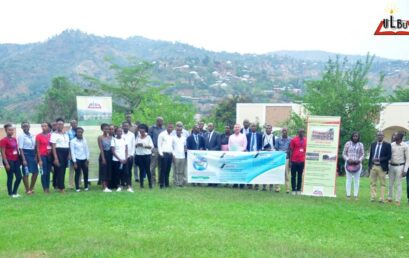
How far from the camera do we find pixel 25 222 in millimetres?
9617

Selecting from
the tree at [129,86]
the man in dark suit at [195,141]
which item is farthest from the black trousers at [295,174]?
the tree at [129,86]

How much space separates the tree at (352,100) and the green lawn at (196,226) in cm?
1434

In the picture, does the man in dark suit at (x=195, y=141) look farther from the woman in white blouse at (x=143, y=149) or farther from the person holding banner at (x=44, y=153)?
the person holding banner at (x=44, y=153)

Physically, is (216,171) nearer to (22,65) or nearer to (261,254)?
(261,254)

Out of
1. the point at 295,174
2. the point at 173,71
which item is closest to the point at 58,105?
the point at 173,71

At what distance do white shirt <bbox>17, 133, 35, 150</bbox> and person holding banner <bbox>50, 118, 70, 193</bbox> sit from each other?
1.75ft

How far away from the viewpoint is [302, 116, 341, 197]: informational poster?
13.6 m

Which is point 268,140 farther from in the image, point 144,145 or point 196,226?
point 196,226

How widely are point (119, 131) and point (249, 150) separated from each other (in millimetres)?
4206

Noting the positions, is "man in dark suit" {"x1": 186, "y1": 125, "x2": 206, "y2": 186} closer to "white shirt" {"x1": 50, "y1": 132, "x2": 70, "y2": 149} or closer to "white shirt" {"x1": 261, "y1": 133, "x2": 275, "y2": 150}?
"white shirt" {"x1": 261, "y1": 133, "x2": 275, "y2": 150}

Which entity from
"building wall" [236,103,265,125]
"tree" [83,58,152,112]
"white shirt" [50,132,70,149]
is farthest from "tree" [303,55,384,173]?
"tree" [83,58,152,112]

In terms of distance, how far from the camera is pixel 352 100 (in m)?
27.4

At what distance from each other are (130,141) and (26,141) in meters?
2.86

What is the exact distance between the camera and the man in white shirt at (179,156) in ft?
47.9
